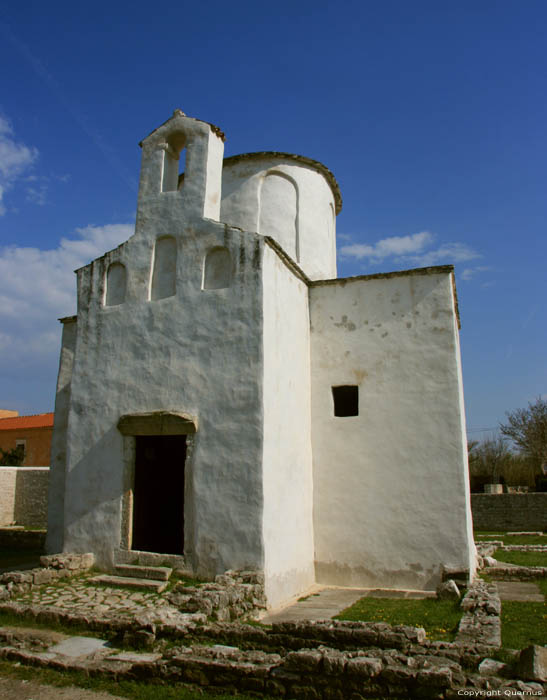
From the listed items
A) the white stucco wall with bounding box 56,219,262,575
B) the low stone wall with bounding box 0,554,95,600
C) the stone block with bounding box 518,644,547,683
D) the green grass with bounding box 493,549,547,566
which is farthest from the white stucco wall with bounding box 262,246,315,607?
the green grass with bounding box 493,549,547,566

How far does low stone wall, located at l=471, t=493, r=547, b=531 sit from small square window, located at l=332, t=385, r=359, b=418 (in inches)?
500

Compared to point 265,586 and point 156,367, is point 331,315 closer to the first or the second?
point 156,367

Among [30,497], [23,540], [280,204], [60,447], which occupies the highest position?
[280,204]

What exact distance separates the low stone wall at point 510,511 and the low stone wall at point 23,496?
56.8 feet

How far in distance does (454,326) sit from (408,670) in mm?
7356

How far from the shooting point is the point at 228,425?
9.03 m

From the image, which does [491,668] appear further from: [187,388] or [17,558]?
[17,558]

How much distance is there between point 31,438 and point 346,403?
88.1 ft

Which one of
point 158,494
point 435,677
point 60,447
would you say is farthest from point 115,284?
point 435,677

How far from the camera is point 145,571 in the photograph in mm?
8844

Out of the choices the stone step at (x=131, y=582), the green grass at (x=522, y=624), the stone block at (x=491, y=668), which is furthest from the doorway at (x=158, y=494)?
the stone block at (x=491, y=668)

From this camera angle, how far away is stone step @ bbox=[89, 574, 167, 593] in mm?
8344

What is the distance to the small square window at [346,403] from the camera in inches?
457

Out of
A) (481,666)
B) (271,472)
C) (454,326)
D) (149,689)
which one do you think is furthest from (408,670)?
(454,326)
